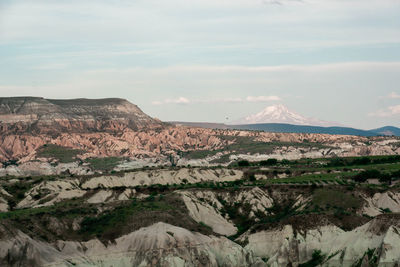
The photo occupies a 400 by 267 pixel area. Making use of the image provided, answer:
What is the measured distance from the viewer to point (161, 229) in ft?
360

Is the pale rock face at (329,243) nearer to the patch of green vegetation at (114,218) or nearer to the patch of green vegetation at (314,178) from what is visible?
the patch of green vegetation at (114,218)

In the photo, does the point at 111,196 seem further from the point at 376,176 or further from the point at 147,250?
the point at 376,176

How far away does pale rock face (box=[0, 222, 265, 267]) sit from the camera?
3907 inches

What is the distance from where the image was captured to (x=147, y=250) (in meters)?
106

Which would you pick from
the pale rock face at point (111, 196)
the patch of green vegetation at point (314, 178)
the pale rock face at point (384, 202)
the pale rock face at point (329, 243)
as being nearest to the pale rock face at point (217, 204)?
the pale rock face at point (329, 243)

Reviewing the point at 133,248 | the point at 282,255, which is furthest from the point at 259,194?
the point at 133,248

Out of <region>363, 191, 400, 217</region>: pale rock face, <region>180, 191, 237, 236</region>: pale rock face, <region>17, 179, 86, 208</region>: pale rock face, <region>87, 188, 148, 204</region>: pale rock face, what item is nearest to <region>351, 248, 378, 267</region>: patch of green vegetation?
<region>180, 191, 237, 236</region>: pale rock face

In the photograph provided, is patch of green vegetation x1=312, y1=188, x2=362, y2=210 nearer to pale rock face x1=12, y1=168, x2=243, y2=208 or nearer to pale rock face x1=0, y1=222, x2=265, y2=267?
pale rock face x1=0, y1=222, x2=265, y2=267

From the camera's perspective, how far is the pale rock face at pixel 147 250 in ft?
326

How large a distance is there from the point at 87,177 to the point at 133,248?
7421 cm

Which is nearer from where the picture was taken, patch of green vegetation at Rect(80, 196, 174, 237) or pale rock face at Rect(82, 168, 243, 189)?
patch of green vegetation at Rect(80, 196, 174, 237)

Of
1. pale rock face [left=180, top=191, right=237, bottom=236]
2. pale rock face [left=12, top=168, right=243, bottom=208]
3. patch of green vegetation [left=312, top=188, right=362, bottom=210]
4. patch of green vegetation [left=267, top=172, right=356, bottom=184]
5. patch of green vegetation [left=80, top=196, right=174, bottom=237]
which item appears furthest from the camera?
patch of green vegetation [left=267, top=172, right=356, bottom=184]

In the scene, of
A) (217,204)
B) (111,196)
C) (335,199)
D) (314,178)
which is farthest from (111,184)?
(335,199)

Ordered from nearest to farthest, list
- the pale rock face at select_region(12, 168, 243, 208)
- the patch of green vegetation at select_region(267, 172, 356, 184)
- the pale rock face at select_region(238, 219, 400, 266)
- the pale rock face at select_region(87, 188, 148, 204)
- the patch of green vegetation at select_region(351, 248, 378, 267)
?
the patch of green vegetation at select_region(351, 248, 378, 267), the pale rock face at select_region(238, 219, 400, 266), the pale rock face at select_region(87, 188, 148, 204), the pale rock face at select_region(12, 168, 243, 208), the patch of green vegetation at select_region(267, 172, 356, 184)
